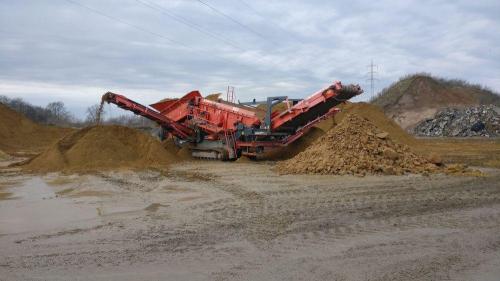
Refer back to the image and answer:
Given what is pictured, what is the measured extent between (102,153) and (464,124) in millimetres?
31747

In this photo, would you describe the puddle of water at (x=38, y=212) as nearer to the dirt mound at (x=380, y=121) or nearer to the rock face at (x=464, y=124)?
the dirt mound at (x=380, y=121)

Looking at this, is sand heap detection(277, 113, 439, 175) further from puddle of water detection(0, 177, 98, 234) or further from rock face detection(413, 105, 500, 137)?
rock face detection(413, 105, 500, 137)

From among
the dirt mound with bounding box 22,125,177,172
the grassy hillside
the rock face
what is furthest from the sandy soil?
the grassy hillside

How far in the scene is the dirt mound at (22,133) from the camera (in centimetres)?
3225

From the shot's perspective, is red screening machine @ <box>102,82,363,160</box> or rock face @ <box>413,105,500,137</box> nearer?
red screening machine @ <box>102,82,363,160</box>

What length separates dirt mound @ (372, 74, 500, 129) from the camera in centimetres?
5528

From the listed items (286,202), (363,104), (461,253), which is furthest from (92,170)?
(363,104)

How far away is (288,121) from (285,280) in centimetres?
1344

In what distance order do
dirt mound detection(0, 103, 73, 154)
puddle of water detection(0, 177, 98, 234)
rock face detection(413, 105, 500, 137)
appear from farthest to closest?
rock face detection(413, 105, 500, 137)
dirt mound detection(0, 103, 73, 154)
puddle of water detection(0, 177, 98, 234)

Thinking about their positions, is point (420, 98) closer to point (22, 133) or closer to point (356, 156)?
point (22, 133)

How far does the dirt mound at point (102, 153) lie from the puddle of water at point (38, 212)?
17.3ft

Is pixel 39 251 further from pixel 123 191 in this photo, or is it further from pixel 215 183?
pixel 215 183

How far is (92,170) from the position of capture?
15.8 meters

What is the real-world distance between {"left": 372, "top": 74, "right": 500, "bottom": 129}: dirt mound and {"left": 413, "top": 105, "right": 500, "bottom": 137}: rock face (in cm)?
875
